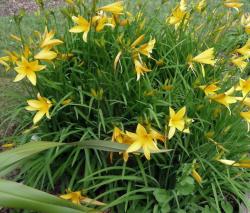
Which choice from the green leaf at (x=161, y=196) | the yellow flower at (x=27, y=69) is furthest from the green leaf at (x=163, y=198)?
the yellow flower at (x=27, y=69)

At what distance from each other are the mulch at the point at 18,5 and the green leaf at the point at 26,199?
4281 mm

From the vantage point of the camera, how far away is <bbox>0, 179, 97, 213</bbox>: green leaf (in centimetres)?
127

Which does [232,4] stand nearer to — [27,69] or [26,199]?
[27,69]

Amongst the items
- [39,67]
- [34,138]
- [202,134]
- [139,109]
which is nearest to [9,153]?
[39,67]

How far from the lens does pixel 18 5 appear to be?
18.4ft

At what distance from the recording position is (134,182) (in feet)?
7.14

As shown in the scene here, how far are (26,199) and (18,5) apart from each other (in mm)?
→ 4699

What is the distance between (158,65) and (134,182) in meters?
0.71

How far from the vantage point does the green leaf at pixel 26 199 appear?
4.15 ft

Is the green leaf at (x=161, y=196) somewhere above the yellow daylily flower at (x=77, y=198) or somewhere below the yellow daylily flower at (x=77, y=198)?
below

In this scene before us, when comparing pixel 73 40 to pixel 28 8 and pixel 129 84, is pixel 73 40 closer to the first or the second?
pixel 129 84

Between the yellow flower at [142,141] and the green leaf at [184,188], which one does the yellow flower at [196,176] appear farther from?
the yellow flower at [142,141]

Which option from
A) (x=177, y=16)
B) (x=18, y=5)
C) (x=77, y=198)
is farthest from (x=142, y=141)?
(x=18, y=5)

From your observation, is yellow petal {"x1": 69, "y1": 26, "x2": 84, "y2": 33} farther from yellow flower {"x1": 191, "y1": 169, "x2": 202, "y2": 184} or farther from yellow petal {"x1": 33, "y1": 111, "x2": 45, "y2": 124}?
yellow flower {"x1": 191, "y1": 169, "x2": 202, "y2": 184}
